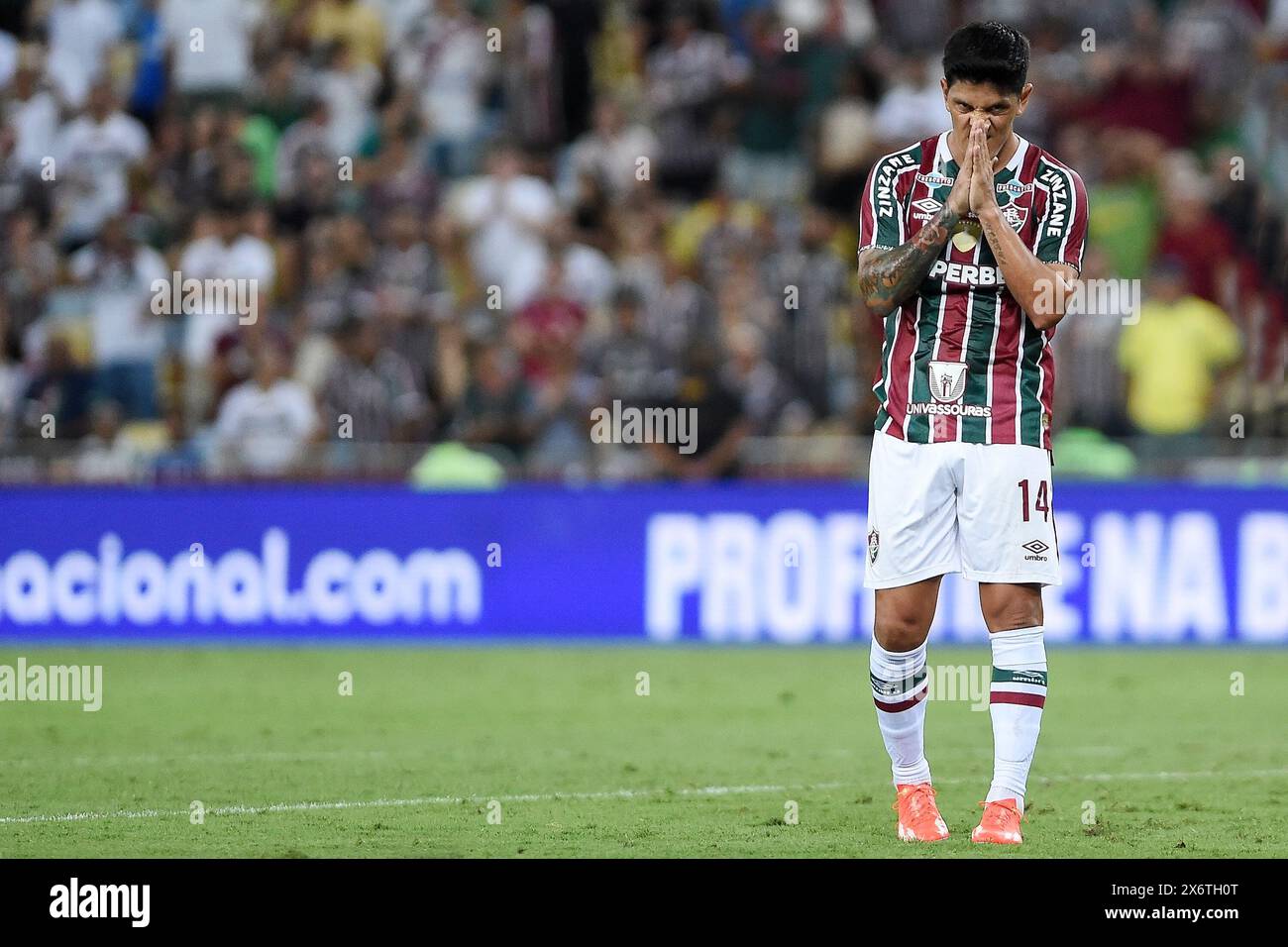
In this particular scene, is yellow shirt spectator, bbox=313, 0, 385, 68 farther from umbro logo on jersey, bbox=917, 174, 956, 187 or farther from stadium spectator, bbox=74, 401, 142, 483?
umbro logo on jersey, bbox=917, 174, 956, 187

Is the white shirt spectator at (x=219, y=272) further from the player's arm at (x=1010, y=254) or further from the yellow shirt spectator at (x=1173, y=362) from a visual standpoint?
the player's arm at (x=1010, y=254)

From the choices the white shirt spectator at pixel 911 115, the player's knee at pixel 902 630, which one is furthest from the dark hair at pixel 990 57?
the white shirt spectator at pixel 911 115

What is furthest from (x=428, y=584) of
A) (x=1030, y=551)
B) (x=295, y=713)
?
(x=1030, y=551)

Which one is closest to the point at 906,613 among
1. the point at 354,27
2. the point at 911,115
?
the point at 911,115

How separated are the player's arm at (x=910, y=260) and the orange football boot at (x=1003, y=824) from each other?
164cm

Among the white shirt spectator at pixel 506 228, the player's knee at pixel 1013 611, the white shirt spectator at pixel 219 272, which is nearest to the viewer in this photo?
the player's knee at pixel 1013 611

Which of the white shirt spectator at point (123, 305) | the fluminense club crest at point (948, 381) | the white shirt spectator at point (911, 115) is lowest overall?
the fluminense club crest at point (948, 381)

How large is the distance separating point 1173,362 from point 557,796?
8086 millimetres

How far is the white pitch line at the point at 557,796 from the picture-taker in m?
7.81

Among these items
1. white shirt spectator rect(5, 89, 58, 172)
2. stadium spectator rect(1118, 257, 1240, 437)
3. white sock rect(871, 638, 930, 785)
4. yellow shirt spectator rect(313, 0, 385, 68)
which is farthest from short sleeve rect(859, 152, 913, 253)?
yellow shirt spectator rect(313, 0, 385, 68)

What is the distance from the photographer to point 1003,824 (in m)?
6.91

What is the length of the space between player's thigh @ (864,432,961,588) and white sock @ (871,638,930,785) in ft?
0.97

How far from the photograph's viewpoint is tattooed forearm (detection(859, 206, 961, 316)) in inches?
266

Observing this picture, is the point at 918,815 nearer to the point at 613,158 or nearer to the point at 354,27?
the point at 613,158
